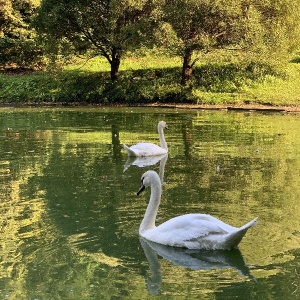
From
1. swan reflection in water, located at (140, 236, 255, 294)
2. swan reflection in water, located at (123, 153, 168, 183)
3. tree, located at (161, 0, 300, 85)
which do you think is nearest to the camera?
swan reflection in water, located at (140, 236, 255, 294)

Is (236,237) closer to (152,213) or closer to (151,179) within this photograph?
(152,213)

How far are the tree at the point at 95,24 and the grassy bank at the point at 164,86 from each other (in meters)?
1.64

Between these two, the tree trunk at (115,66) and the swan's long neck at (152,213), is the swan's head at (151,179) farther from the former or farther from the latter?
the tree trunk at (115,66)

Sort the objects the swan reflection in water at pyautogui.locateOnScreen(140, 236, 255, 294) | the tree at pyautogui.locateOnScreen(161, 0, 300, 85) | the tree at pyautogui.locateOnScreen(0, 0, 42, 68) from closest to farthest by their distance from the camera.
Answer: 1. the swan reflection in water at pyautogui.locateOnScreen(140, 236, 255, 294)
2. the tree at pyautogui.locateOnScreen(161, 0, 300, 85)
3. the tree at pyautogui.locateOnScreen(0, 0, 42, 68)

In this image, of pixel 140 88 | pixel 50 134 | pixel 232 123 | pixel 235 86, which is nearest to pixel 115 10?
pixel 140 88

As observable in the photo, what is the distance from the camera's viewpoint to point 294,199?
909 cm

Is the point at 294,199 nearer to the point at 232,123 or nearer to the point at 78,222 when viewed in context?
the point at 78,222

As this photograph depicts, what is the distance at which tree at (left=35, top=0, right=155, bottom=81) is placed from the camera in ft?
92.9

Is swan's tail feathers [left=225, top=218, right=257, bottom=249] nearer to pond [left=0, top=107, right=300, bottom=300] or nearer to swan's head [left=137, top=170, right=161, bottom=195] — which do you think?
pond [left=0, top=107, right=300, bottom=300]

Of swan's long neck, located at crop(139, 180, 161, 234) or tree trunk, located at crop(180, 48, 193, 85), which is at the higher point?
tree trunk, located at crop(180, 48, 193, 85)

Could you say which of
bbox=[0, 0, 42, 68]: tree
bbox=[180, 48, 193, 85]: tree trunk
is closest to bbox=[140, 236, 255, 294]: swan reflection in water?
bbox=[180, 48, 193, 85]: tree trunk

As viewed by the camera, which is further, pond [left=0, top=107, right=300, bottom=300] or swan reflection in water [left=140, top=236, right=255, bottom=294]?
swan reflection in water [left=140, top=236, right=255, bottom=294]

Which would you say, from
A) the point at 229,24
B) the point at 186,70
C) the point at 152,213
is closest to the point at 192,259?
the point at 152,213

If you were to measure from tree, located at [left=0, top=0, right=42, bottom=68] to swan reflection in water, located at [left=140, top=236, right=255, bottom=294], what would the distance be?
31496 mm
